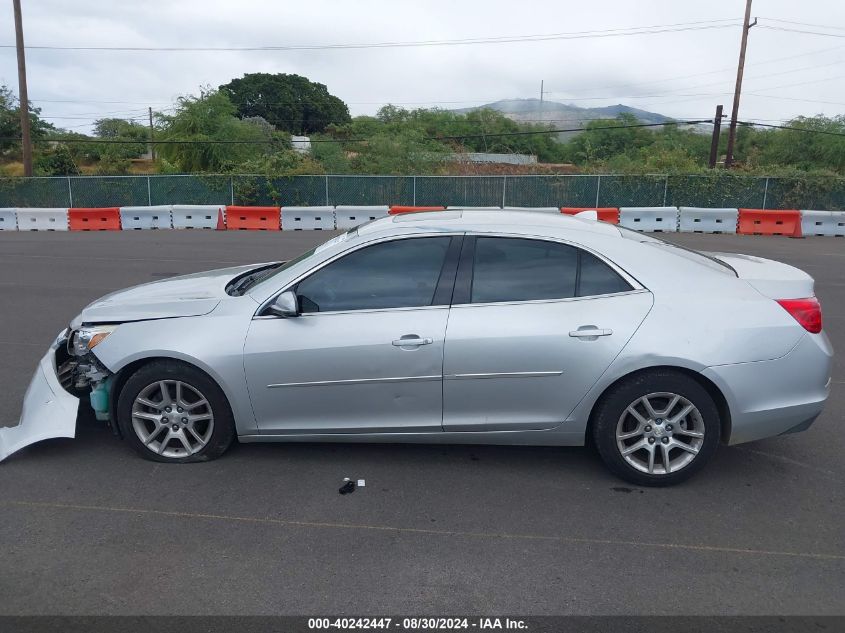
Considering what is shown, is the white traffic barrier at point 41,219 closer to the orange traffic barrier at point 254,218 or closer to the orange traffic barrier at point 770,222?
the orange traffic barrier at point 254,218

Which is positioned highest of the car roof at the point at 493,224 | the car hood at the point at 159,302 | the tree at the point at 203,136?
the tree at the point at 203,136

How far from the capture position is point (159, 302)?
15.5 ft

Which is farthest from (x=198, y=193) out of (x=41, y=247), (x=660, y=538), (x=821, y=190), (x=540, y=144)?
(x=540, y=144)

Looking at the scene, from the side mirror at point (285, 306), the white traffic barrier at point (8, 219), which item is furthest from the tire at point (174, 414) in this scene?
the white traffic barrier at point (8, 219)

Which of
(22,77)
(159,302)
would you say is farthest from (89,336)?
(22,77)

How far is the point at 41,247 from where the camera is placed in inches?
683

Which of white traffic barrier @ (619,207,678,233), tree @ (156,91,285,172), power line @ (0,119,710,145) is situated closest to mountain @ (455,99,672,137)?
power line @ (0,119,710,145)

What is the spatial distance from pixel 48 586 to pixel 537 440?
2.66 metres

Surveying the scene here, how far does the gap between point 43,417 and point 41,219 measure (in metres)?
20.9

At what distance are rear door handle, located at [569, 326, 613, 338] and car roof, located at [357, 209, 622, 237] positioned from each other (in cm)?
65

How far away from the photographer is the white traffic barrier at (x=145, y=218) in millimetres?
22531

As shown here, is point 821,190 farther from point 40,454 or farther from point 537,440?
point 40,454

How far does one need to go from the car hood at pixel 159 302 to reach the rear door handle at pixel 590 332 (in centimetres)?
220

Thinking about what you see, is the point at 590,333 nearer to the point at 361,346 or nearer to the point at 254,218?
the point at 361,346
